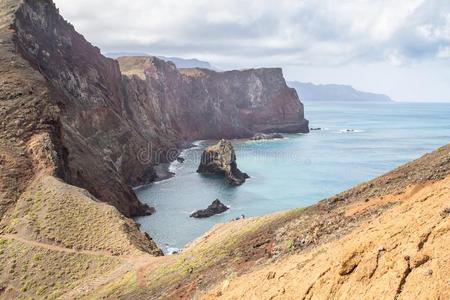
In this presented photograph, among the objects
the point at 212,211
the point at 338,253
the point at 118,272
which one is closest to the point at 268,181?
the point at 212,211

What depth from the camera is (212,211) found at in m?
86.1

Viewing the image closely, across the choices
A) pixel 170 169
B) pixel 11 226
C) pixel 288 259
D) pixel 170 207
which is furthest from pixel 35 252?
pixel 170 169

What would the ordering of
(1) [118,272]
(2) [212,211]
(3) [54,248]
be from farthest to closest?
1. (2) [212,211]
2. (3) [54,248]
3. (1) [118,272]

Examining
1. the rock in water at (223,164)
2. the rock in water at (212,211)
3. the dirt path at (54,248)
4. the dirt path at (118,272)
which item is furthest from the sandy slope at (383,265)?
the rock in water at (223,164)

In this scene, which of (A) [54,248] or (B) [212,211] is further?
(B) [212,211]

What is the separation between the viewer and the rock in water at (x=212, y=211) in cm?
8450

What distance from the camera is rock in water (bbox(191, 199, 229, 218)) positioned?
8450cm

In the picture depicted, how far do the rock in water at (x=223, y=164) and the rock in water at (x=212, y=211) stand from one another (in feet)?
77.2

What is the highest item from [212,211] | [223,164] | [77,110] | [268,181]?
[77,110]

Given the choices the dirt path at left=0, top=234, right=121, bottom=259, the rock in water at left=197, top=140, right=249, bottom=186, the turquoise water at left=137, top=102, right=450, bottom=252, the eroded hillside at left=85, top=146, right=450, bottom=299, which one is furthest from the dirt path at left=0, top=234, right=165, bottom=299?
the rock in water at left=197, top=140, right=249, bottom=186

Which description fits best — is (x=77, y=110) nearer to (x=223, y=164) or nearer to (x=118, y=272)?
(x=223, y=164)

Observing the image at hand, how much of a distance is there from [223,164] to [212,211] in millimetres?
34960

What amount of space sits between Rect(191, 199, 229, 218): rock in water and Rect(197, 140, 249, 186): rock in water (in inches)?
927

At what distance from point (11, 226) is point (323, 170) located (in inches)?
3566
